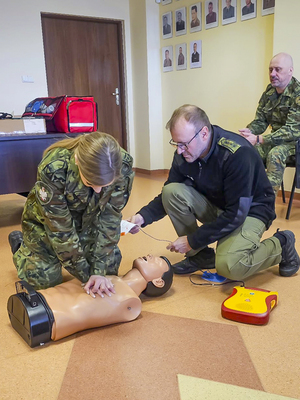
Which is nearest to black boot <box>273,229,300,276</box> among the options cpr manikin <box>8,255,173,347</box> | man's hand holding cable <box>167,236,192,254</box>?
man's hand holding cable <box>167,236,192,254</box>

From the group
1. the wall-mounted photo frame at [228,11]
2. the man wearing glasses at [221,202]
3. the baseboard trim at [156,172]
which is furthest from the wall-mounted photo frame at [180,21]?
the man wearing glasses at [221,202]

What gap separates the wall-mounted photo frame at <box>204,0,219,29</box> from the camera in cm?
371

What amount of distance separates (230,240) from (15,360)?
95 cm

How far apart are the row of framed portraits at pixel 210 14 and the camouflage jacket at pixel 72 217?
2683 millimetres

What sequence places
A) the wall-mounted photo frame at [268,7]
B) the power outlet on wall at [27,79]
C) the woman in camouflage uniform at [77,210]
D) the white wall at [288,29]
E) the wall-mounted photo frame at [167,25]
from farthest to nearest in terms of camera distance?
the wall-mounted photo frame at [167,25] → the power outlet on wall at [27,79] → the wall-mounted photo frame at [268,7] → the white wall at [288,29] → the woman in camouflage uniform at [77,210]

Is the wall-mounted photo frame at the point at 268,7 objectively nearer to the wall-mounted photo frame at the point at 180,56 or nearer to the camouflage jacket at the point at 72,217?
the wall-mounted photo frame at the point at 180,56

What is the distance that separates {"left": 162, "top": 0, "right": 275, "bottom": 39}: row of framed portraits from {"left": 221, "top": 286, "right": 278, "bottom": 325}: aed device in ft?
8.78

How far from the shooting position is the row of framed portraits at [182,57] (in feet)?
13.2

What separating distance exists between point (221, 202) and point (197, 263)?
353 millimetres


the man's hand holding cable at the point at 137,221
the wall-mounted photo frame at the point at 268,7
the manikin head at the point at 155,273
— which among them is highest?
the wall-mounted photo frame at the point at 268,7

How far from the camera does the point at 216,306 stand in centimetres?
154

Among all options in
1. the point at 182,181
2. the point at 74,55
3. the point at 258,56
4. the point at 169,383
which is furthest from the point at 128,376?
the point at 74,55

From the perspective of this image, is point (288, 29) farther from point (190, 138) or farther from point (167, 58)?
point (190, 138)

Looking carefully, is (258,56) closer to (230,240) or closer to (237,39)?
(237,39)
